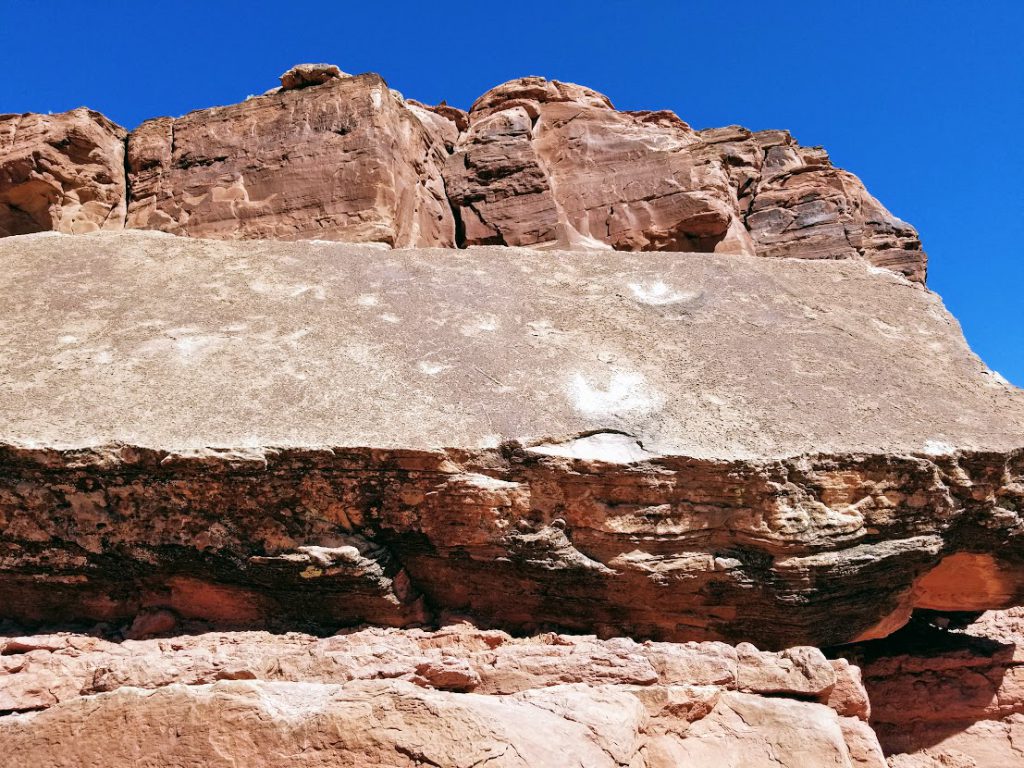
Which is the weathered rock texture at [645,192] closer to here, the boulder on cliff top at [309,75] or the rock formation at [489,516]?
the boulder on cliff top at [309,75]

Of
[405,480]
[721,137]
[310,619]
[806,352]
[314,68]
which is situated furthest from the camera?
[721,137]

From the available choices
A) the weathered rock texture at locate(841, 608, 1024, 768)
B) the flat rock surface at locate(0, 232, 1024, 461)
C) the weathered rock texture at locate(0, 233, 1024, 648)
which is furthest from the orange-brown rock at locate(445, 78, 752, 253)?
the weathered rock texture at locate(841, 608, 1024, 768)

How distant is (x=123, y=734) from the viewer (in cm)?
277

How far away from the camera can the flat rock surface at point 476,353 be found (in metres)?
3.60

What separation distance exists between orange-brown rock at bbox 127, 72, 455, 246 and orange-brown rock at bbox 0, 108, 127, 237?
241 millimetres

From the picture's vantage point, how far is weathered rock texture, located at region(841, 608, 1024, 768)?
4.43 metres

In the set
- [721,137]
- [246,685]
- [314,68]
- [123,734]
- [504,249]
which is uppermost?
[721,137]

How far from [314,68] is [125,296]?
3582mm

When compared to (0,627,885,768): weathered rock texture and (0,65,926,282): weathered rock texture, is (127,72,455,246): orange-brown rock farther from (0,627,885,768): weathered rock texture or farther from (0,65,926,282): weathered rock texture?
(0,627,885,768): weathered rock texture

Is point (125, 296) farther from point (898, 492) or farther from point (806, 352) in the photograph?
point (898, 492)

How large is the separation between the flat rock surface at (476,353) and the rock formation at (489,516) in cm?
2

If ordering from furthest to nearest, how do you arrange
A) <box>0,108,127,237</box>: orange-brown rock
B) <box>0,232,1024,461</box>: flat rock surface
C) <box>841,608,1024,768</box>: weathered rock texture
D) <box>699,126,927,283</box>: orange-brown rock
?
<box>699,126,927,283</box>: orange-brown rock, <box>0,108,127,237</box>: orange-brown rock, <box>841,608,1024,768</box>: weathered rock texture, <box>0,232,1024,461</box>: flat rock surface

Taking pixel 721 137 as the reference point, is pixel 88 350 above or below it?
below

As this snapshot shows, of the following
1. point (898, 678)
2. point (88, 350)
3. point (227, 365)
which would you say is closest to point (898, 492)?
point (898, 678)
